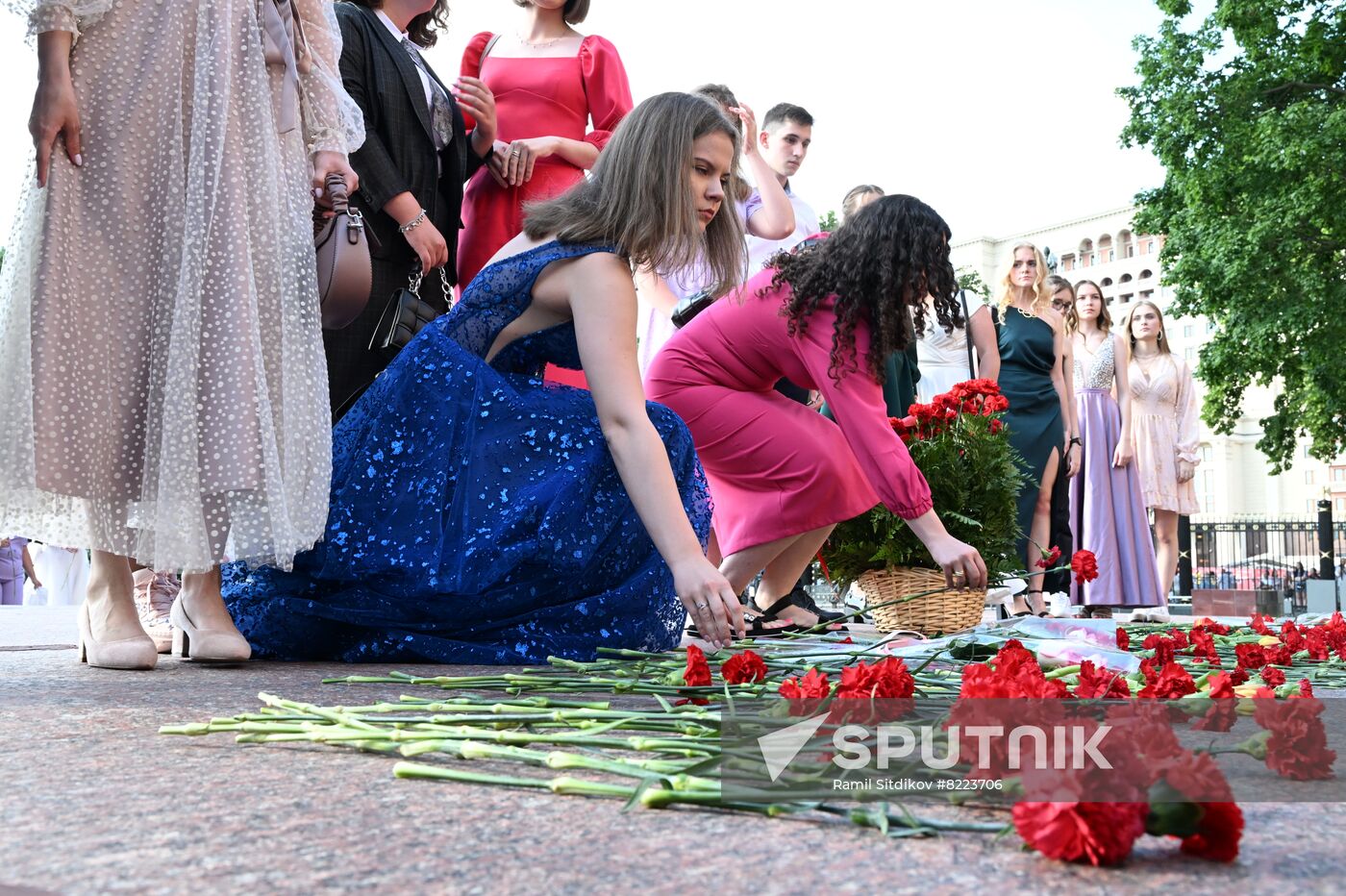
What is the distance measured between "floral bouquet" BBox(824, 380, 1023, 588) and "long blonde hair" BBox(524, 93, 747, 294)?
6.68ft

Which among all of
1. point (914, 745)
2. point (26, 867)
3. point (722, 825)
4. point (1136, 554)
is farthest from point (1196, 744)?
point (1136, 554)

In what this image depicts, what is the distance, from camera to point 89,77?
287 cm

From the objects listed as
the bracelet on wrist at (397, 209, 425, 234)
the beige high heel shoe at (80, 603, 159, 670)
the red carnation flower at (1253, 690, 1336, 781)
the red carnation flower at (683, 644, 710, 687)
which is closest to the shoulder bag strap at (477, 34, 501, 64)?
the bracelet on wrist at (397, 209, 425, 234)

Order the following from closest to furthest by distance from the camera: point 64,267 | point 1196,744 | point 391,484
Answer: point 1196,744, point 64,267, point 391,484

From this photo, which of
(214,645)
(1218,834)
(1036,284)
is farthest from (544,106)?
(1036,284)

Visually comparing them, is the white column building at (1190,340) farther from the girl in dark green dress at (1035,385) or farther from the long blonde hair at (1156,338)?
the girl in dark green dress at (1035,385)

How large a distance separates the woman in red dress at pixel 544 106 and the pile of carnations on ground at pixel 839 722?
93.0 inches

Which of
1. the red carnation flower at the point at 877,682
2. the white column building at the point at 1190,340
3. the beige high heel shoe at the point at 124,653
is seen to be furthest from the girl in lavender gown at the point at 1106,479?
the white column building at the point at 1190,340

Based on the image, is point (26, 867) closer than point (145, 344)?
Yes

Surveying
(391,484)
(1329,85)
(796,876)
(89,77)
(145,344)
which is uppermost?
(1329,85)

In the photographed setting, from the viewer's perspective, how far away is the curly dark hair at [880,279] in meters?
4.18

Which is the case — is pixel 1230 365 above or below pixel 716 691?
above

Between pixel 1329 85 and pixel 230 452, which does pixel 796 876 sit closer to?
pixel 230 452

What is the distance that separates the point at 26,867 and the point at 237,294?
6.45ft
